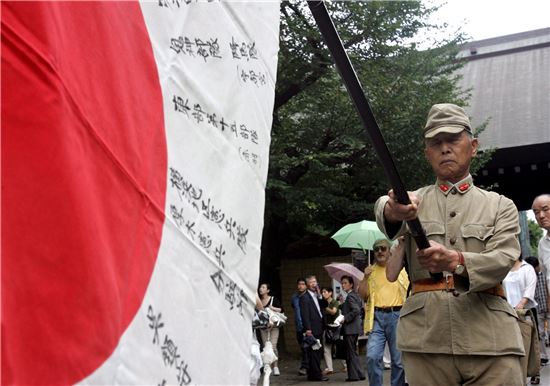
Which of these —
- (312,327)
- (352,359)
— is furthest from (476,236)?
(312,327)

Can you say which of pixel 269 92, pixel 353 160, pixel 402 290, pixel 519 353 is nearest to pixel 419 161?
pixel 353 160

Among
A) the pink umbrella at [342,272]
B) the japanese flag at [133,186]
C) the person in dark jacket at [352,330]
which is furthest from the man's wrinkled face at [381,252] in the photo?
the japanese flag at [133,186]

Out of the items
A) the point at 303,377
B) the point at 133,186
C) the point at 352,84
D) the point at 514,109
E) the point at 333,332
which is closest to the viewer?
the point at 133,186

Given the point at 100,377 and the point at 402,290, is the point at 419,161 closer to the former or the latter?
the point at 402,290

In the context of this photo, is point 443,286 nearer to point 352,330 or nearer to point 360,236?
point 352,330

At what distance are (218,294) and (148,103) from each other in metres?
0.39

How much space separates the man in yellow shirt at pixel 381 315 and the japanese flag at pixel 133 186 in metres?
5.02

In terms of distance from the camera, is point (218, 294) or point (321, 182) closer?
point (218, 294)

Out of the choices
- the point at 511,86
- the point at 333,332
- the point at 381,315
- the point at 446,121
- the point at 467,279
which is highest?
the point at 511,86

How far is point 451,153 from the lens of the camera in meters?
2.73

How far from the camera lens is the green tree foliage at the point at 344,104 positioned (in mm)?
13430

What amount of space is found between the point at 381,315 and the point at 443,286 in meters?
4.28

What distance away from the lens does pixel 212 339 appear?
128 centimetres

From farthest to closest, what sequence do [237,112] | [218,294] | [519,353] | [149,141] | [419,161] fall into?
[419,161] → [519,353] → [237,112] → [218,294] → [149,141]
